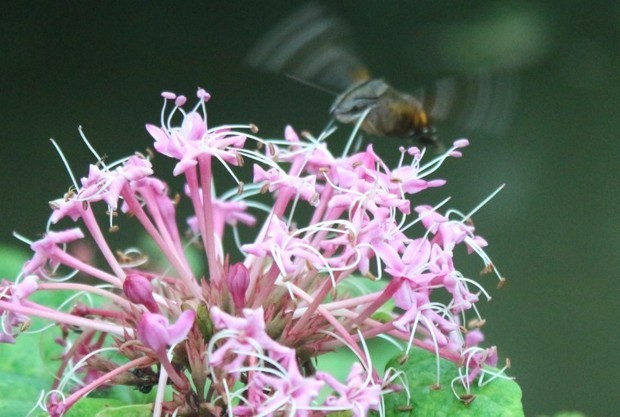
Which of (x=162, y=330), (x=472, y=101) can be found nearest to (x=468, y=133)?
(x=472, y=101)

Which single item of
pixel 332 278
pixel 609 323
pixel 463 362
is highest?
pixel 332 278

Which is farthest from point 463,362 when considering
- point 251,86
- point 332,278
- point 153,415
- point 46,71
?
point 46,71

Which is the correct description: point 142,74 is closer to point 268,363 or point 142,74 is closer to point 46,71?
point 46,71

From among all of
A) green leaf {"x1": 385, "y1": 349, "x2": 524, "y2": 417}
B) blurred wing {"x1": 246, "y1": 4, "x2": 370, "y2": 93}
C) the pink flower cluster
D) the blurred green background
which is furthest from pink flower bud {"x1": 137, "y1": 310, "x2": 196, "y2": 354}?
the blurred green background

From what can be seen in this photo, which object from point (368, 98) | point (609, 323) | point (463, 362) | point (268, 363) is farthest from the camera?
point (609, 323)

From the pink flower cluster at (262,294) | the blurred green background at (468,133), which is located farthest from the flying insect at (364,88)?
the blurred green background at (468,133)

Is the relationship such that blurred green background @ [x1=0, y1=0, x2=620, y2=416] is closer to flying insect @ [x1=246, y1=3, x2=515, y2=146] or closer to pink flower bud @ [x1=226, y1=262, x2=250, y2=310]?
flying insect @ [x1=246, y1=3, x2=515, y2=146]

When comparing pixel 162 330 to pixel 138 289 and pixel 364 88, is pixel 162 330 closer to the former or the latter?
pixel 138 289
